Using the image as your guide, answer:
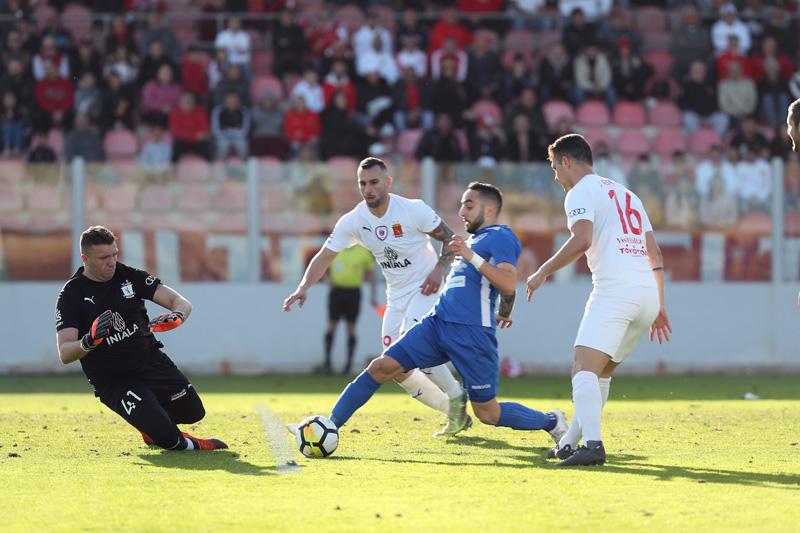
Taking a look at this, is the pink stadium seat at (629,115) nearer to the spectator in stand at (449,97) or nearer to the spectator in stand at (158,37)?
the spectator in stand at (449,97)

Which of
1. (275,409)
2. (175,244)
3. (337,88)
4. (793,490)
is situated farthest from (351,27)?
(793,490)

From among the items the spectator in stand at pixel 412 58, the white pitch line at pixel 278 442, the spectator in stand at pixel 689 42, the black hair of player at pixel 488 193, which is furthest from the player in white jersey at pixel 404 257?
the spectator in stand at pixel 689 42

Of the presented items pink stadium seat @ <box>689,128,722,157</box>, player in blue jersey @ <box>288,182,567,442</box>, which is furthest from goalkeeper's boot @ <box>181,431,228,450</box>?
pink stadium seat @ <box>689,128,722,157</box>

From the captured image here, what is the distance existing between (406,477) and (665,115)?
15810 mm

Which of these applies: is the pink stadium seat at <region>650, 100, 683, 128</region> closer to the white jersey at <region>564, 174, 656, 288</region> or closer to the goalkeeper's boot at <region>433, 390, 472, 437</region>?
the goalkeeper's boot at <region>433, 390, 472, 437</region>

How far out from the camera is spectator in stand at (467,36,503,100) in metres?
22.2

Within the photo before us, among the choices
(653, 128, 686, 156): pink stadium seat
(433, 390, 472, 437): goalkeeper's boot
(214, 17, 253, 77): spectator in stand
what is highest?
(214, 17, 253, 77): spectator in stand

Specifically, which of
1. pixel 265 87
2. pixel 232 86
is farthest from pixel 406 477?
pixel 265 87

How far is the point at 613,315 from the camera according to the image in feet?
27.0

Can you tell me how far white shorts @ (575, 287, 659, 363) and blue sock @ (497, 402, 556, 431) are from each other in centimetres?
110

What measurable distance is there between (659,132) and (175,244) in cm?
855

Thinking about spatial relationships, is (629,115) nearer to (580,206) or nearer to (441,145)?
(441,145)

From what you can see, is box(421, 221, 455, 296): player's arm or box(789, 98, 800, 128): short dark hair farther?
box(421, 221, 455, 296): player's arm

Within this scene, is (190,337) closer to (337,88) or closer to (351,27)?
(337,88)
